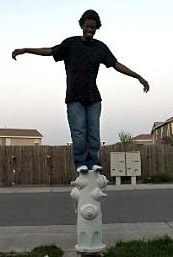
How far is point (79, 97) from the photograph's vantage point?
18.1 ft

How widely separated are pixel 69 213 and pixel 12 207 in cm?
201

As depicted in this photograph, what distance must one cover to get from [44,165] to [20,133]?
33698mm

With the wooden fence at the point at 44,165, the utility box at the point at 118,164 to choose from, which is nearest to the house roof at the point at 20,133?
the wooden fence at the point at 44,165

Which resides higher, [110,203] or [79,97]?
[79,97]

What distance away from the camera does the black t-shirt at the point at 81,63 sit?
5.55 meters

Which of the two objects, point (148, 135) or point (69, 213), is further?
point (148, 135)

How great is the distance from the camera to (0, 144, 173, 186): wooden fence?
69.9 feet

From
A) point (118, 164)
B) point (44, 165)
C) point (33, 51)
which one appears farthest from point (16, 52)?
point (44, 165)

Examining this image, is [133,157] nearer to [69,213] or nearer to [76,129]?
[69,213]

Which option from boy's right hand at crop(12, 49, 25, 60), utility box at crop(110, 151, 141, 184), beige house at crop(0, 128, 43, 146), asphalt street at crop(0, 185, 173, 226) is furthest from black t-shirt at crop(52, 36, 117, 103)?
beige house at crop(0, 128, 43, 146)

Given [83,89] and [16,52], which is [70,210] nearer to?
[83,89]

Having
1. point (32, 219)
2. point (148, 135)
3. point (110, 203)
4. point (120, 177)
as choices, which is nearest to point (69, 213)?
point (32, 219)

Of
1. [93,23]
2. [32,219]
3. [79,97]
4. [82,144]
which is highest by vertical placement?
[93,23]

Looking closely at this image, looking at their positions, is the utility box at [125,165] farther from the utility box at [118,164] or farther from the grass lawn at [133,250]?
the grass lawn at [133,250]
